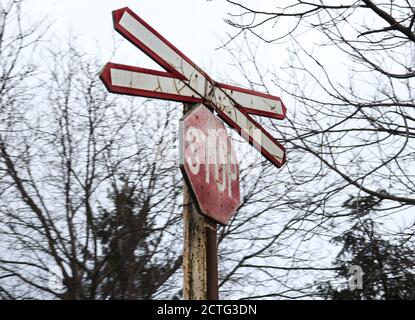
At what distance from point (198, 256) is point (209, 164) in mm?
427

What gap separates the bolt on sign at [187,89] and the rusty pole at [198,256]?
3.6 inches

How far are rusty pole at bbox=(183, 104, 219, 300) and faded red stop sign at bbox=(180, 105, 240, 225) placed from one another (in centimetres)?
7

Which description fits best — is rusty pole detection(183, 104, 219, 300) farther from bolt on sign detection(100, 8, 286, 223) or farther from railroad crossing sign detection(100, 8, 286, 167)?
railroad crossing sign detection(100, 8, 286, 167)

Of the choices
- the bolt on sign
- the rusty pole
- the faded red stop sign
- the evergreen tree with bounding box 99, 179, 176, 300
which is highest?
the evergreen tree with bounding box 99, 179, 176, 300

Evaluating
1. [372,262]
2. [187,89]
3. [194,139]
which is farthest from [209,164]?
[372,262]

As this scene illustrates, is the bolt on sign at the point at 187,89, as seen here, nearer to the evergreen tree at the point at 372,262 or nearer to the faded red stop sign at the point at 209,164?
the faded red stop sign at the point at 209,164

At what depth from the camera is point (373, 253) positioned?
318 inches

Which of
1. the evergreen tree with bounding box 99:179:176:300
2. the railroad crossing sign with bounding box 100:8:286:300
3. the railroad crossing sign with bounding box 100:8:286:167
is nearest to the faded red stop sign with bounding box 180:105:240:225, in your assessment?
the railroad crossing sign with bounding box 100:8:286:300

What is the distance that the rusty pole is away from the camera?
2.91 metres

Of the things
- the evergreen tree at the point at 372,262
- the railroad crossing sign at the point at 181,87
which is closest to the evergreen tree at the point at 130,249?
the evergreen tree at the point at 372,262

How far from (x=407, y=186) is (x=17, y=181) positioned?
5140 millimetres

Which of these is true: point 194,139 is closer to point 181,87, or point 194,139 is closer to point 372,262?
point 181,87
